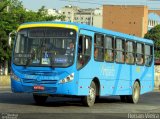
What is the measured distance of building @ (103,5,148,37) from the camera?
167 meters

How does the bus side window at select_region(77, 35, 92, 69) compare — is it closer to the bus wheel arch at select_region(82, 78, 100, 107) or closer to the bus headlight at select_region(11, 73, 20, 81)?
the bus wheel arch at select_region(82, 78, 100, 107)

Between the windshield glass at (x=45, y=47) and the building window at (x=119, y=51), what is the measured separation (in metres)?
3.78

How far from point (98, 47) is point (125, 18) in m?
149

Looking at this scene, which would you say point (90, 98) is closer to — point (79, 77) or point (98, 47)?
point (79, 77)

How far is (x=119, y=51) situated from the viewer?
2222cm

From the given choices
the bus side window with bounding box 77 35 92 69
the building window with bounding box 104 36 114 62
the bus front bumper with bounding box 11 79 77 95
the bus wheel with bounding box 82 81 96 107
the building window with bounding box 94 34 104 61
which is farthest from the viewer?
the building window with bounding box 104 36 114 62

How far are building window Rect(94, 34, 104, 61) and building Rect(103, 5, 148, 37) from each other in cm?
14646

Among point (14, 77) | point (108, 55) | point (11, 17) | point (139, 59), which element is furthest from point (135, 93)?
point (11, 17)

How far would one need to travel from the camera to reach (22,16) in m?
56.2

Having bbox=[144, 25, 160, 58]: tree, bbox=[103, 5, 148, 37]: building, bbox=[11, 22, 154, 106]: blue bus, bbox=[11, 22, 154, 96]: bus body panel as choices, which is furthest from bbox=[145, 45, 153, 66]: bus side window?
bbox=[103, 5, 148, 37]: building

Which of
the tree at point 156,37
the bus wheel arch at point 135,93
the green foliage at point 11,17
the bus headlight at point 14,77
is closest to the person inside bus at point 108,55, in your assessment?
the bus wheel arch at point 135,93

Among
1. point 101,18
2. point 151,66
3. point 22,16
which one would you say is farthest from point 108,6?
point 151,66

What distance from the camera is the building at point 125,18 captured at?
166625mm

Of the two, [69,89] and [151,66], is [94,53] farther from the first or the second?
[151,66]
